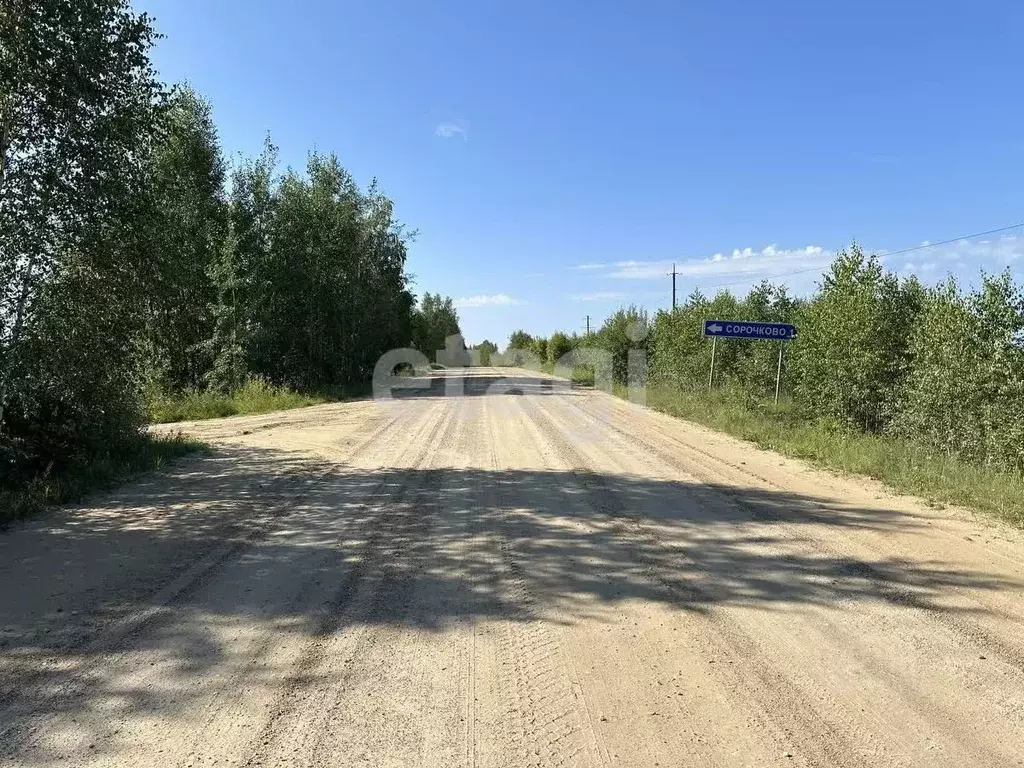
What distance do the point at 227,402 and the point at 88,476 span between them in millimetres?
12569

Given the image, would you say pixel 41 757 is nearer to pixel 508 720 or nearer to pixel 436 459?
pixel 508 720

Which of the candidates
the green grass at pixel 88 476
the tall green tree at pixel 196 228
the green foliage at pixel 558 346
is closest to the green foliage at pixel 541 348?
the green foliage at pixel 558 346

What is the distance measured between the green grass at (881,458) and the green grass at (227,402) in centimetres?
1303

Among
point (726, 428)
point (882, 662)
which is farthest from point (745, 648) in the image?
point (726, 428)

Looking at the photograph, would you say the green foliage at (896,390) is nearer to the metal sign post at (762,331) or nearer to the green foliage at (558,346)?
the metal sign post at (762,331)

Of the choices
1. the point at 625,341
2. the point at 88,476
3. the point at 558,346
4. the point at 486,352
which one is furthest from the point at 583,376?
the point at 486,352

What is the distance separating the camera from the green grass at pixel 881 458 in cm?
733

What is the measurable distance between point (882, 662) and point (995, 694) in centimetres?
49

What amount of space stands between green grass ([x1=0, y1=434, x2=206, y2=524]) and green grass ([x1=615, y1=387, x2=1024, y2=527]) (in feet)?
32.4

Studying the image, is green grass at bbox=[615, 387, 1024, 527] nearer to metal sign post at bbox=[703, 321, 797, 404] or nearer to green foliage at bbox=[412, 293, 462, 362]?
metal sign post at bbox=[703, 321, 797, 404]

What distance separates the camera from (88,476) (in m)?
7.96

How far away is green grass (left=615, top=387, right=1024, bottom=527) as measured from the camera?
7.33m

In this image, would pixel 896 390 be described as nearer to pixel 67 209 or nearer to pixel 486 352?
pixel 67 209

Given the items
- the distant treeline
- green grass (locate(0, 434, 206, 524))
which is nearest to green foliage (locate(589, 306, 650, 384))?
the distant treeline
